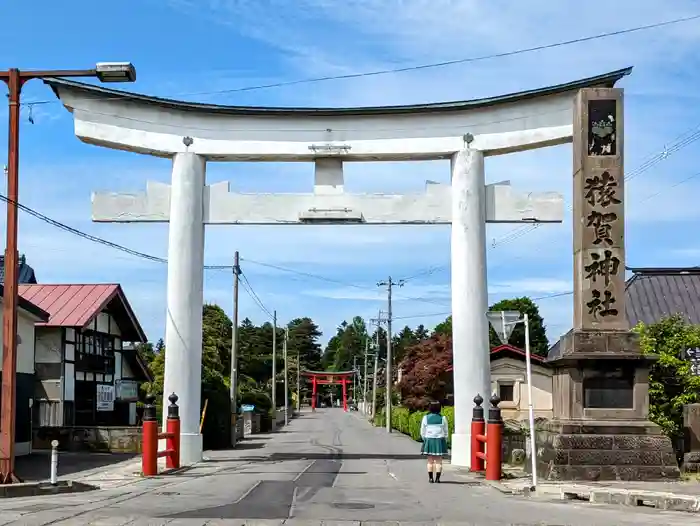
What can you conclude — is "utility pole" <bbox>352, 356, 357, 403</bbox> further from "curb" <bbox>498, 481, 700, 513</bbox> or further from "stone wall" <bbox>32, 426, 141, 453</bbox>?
"curb" <bbox>498, 481, 700, 513</bbox>

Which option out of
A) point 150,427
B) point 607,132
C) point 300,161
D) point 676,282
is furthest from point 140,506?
point 676,282

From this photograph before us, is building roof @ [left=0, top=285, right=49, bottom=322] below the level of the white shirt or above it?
above

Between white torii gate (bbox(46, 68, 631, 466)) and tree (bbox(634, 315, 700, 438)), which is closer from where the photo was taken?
tree (bbox(634, 315, 700, 438))

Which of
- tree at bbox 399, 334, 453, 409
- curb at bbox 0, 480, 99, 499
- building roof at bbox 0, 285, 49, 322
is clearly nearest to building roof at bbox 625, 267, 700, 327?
tree at bbox 399, 334, 453, 409

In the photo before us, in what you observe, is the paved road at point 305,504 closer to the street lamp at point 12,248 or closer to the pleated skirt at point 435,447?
the pleated skirt at point 435,447

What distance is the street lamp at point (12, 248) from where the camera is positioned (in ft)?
53.9

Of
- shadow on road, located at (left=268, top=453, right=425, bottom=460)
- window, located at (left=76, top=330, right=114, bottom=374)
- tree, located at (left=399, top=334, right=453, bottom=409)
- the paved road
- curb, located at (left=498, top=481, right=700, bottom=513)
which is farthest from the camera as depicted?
tree, located at (left=399, top=334, right=453, bottom=409)

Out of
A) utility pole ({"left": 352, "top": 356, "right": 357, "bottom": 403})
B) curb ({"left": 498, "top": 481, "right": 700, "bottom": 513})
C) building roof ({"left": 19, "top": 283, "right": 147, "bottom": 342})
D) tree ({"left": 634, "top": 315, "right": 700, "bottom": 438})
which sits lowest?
utility pole ({"left": 352, "top": 356, "right": 357, "bottom": 403})

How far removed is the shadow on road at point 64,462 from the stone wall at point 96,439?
2.18 feet

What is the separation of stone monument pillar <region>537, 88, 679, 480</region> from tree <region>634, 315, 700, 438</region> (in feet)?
7.55

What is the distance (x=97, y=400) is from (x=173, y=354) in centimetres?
1531

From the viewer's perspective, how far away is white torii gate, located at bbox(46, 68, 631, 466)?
23.1m

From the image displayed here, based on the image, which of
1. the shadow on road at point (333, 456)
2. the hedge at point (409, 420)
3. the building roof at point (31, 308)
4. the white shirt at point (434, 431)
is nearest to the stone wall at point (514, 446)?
the shadow on road at point (333, 456)

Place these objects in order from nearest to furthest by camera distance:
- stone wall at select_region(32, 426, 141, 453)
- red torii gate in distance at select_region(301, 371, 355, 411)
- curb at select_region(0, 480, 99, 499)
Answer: curb at select_region(0, 480, 99, 499)
stone wall at select_region(32, 426, 141, 453)
red torii gate in distance at select_region(301, 371, 355, 411)
